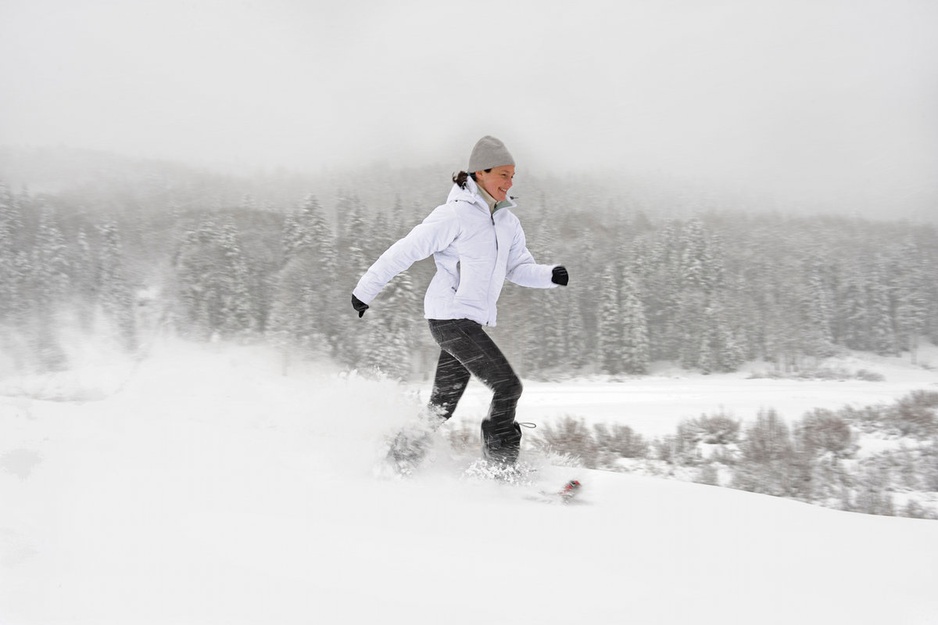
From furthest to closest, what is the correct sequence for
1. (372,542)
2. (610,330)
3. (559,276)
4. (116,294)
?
(610,330), (116,294), (559,276), (372,542)

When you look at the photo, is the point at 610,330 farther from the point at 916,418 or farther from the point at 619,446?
the point at 619,446

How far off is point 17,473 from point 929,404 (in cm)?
1318

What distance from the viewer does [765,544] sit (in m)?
2.31

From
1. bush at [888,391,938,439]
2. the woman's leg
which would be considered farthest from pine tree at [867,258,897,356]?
the woman's leg

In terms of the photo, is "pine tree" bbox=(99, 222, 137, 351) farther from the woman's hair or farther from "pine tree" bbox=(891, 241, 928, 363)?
"pine tree" bbox=(891, 241, 928, 363)

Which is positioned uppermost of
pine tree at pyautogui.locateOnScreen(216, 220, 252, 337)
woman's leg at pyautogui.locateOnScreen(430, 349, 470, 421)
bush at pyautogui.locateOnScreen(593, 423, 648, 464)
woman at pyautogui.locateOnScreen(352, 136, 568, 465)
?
pine tree at pyautogui.locateOnScreen(216, 220, 252, 337)

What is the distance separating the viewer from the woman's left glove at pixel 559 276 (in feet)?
12.1

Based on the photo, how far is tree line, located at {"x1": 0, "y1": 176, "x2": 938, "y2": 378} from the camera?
47.5 meters

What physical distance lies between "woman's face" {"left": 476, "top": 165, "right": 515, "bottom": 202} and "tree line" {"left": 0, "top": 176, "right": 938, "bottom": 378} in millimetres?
30527

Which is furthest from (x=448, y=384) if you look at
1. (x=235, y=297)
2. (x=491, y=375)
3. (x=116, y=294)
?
(x=116, y=294)

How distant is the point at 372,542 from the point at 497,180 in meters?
2.13

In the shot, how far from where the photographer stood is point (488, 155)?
3.28 m

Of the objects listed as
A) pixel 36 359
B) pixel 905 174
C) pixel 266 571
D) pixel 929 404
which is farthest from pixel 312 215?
pixel 905 174

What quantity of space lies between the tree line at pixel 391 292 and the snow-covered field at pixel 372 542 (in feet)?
102
